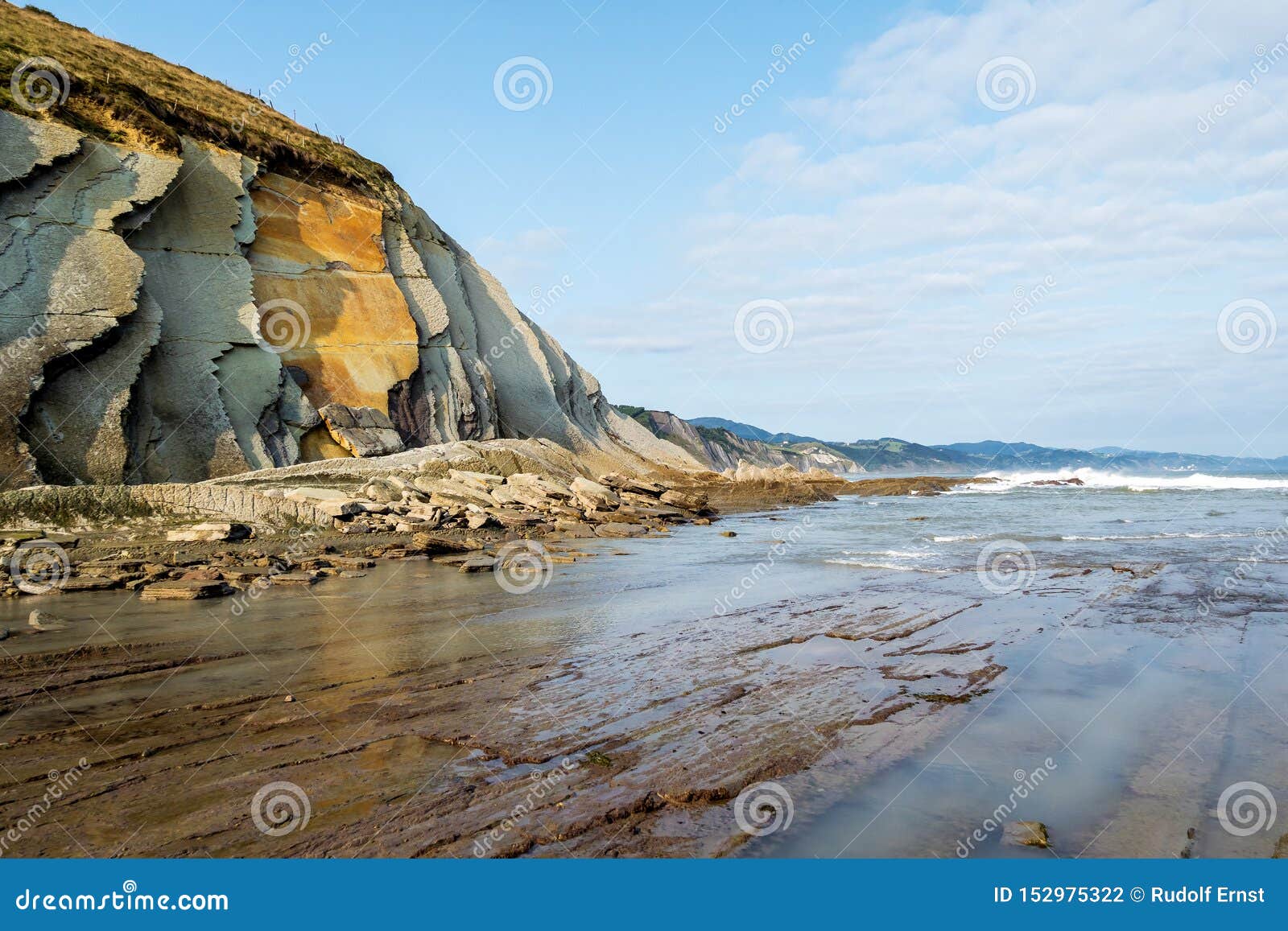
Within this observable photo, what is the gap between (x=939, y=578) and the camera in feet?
38.8

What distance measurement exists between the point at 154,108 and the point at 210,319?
876 centimetres

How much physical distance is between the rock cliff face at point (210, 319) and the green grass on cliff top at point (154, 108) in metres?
0.49

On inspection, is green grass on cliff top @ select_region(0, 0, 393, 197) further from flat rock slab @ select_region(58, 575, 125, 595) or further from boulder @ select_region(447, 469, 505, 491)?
flat rock slab @ select_region(58, 575, 125, 595)

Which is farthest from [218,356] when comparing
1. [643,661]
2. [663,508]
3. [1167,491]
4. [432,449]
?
[1167,491]

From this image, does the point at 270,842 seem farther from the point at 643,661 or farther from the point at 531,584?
the point at 531,584

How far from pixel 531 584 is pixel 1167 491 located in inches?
1925

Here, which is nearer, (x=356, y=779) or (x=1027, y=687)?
(x=356, y=779)

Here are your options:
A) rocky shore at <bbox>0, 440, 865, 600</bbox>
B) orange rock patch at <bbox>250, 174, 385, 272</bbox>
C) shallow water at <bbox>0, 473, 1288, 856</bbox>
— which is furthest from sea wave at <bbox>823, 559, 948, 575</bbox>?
orange rock patch at <bbox>250, 174, 385, 272</bbox>

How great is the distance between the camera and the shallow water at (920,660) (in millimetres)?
3717

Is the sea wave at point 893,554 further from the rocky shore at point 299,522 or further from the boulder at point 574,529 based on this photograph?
the boulder at point 574,529

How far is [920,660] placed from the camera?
6.82 metres

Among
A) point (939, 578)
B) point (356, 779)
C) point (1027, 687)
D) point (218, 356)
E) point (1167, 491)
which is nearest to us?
point (356, 779)

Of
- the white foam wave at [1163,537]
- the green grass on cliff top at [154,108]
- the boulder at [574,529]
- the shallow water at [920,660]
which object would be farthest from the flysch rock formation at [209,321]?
the white foam wave at [1163,537]

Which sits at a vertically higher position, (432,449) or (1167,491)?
(432,449)
